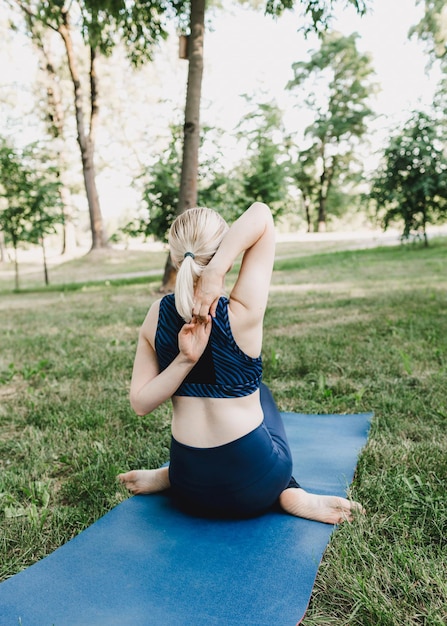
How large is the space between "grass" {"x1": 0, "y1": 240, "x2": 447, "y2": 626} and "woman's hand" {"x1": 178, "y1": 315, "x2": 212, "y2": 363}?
87 centimetres

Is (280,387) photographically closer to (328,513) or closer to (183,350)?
(328,513)

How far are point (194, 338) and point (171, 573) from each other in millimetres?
827

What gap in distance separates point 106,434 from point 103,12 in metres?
7.95

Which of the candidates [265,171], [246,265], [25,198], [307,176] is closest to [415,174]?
[265,171]

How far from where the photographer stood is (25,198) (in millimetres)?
11320

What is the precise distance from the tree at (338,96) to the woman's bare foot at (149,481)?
3217 cm

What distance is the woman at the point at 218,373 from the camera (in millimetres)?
1778

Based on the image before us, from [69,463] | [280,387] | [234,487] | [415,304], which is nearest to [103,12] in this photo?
[415,304]

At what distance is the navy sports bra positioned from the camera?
6.02ft

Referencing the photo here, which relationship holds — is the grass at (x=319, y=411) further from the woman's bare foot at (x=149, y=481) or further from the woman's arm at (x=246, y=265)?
the woman's arm at (x=246, y=265)

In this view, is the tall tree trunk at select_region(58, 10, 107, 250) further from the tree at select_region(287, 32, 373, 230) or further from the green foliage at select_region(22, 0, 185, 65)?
the tree at select_region(287, 32, 373, 230)

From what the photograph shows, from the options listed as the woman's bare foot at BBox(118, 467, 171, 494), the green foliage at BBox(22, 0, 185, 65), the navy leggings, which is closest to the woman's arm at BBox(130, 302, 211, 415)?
the navy leggings

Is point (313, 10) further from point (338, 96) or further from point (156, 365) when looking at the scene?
point (338, 96)

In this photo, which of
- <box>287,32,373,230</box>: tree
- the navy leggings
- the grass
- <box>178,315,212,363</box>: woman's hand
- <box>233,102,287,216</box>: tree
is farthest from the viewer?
<box>287,32,373,230</box>: tree
